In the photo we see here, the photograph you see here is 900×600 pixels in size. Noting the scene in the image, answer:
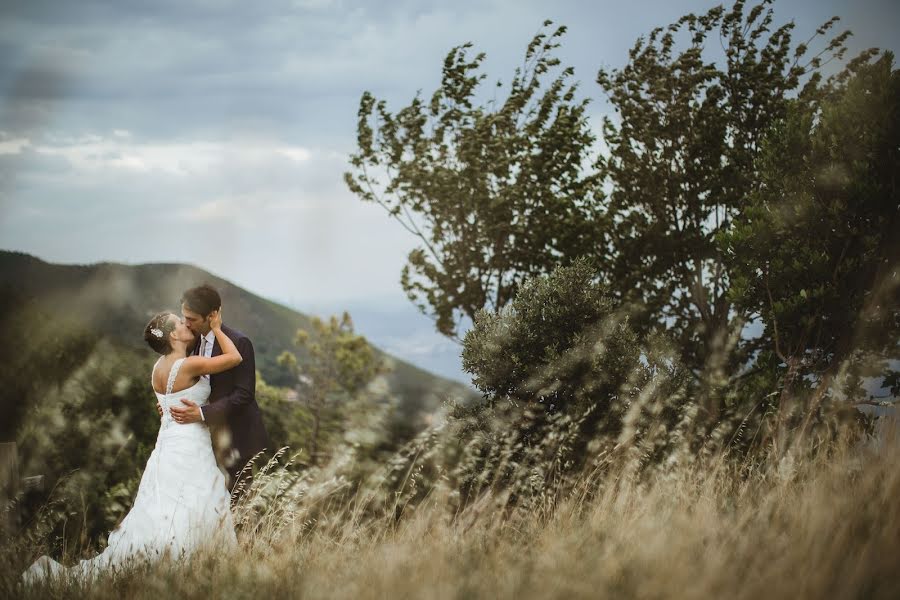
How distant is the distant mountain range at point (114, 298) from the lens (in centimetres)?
1116

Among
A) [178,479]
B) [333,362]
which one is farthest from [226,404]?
[333,362]

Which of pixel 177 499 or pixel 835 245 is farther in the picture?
pixel 835 245

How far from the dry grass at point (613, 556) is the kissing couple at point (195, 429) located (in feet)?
2.10

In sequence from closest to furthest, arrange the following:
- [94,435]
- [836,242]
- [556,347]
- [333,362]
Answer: [556,347] → [836,242] → [94,435] → [333,362]

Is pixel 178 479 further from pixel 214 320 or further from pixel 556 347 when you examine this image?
pixel 556 347

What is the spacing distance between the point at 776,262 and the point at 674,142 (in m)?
5.87

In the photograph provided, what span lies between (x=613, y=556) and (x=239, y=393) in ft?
10.8

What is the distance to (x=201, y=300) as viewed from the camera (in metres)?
5.26

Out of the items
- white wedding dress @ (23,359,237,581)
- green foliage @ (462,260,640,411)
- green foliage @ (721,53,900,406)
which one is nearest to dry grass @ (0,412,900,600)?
white wedding dress @ (23,359,237,581)

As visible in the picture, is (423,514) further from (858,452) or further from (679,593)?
(858,452)

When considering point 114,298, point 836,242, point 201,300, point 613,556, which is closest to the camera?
point 613,556

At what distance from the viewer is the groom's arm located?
5.16 metres

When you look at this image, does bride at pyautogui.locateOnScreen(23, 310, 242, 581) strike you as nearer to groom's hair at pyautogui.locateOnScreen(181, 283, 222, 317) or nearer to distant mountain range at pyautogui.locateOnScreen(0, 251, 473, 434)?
groom's hair at pyautogui.locateOnScreen(181, 283, 222, 317)

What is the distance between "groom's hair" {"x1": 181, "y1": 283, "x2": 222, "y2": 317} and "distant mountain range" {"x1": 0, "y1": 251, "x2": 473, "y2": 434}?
1301 mm
